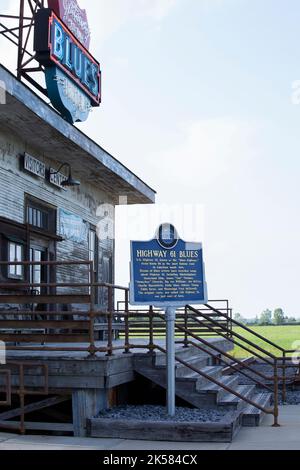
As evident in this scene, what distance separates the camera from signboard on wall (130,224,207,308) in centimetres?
1039

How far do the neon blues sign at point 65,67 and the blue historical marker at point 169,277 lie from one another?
22.3 feet

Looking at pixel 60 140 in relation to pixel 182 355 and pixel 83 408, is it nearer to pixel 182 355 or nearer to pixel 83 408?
pixel 182 355

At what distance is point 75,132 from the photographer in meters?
15.0

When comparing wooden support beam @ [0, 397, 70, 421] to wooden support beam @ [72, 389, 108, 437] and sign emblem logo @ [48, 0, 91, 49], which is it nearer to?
wooden support beam @ [72, 389, 108, 437]

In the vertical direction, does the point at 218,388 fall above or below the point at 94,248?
below

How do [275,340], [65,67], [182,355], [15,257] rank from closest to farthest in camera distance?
[182,355] → [15,257] → [65,67] → [275,340]

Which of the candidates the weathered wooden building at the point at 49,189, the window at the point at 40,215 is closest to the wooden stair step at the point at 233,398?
the weathered wooden building at the point at 49,189

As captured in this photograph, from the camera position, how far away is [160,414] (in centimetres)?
1058

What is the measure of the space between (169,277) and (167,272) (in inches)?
3.2

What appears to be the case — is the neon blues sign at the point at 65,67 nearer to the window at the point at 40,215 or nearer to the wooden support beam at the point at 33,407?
the window at the point at 40,215

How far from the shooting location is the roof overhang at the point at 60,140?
12.6 m

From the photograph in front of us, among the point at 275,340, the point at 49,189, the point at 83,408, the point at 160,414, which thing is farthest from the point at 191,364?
the point at 275,340

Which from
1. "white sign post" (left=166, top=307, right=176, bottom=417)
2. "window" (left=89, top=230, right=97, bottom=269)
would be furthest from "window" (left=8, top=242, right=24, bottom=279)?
"white sign post" (left=166, top=307, right=176, bottom=417)

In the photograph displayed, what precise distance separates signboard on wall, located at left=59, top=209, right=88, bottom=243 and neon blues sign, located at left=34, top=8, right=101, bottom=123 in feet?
7.49
